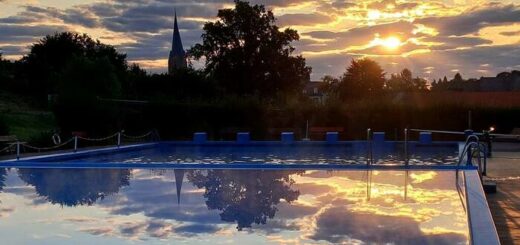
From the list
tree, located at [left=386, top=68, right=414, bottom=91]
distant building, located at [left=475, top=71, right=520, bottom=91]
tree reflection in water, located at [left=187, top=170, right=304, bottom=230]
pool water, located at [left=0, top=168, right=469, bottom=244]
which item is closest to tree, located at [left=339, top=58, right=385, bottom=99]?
distant building, located at [left=475, top=71, right=520, bottom=91]

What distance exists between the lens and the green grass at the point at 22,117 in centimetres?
2516

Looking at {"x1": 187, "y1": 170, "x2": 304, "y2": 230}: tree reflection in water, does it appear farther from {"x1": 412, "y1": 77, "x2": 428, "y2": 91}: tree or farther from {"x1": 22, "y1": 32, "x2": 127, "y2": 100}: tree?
{"x1": 412, "y1": 77, "x2": 428, "y2": 91}: tree

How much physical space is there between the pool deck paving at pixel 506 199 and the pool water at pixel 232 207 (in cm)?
35

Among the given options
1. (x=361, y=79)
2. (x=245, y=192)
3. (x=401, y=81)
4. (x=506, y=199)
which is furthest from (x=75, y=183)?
(x=401, y=81)

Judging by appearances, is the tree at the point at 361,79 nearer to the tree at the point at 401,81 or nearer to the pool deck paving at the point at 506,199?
the tree at the point at 401,81

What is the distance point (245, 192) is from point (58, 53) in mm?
40226

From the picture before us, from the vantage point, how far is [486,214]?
5711 mm

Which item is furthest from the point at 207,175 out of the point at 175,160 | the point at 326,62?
the point at 326,62

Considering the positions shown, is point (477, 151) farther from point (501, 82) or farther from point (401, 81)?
point (401, 81)

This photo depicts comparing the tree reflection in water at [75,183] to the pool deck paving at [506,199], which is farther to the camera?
the tree reflection in water at [75,183]

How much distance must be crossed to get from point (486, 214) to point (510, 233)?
1.15 feet

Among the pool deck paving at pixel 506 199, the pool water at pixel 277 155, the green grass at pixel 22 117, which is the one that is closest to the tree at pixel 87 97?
the pool water at pixel 277 155

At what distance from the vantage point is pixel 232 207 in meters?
7.52

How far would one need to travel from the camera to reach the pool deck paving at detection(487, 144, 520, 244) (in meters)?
5.47
